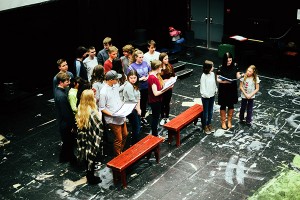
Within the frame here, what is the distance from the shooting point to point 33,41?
1200 cm

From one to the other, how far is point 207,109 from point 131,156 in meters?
2.46

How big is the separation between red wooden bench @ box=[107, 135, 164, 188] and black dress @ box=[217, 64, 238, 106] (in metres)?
2.03

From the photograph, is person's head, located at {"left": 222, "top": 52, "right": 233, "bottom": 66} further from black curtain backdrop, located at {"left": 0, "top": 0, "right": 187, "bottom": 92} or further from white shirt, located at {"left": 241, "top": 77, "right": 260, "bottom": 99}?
black curtain backdrop, located at {"left": 0, "top": 0, "right": 187, "bottom": 92}

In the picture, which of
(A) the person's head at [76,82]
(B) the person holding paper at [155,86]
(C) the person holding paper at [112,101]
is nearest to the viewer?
(C) the person holding paper at [112,101]

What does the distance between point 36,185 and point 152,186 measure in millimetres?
2327

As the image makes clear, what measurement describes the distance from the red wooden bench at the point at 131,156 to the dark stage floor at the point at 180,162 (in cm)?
26

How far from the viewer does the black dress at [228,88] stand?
9109 mm

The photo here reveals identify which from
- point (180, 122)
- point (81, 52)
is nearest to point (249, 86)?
point (180, 122)

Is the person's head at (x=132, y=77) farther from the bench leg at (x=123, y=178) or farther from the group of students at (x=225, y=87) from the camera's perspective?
the bench leg at (x=123, y=178)

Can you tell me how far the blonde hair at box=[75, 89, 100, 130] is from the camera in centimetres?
723

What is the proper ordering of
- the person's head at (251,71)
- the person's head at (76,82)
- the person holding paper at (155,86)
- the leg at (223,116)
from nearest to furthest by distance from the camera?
the person's head at (76,82), the person holding paper at (155,86), the person's head at (251,71), the leg at (223,116)

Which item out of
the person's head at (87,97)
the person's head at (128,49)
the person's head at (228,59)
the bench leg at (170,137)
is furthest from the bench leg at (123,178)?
the person's head at (228,59)

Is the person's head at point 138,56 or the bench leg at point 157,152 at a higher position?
the person's head at point 138,56

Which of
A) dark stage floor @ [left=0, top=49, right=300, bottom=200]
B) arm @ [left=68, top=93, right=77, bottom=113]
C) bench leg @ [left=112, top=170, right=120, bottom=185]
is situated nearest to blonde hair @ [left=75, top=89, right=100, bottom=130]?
arm @ [left=68, top=93, right=77, bottom=113]
